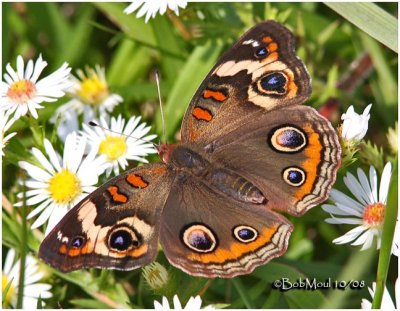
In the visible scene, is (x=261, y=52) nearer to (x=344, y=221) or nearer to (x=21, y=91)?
(x=344, y=221)

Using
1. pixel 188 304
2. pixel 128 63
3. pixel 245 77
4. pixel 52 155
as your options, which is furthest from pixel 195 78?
pixel 188 304

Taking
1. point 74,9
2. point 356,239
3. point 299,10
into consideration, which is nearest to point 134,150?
point 356,239

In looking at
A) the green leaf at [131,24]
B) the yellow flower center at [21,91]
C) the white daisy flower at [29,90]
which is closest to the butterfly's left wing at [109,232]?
the white daisy flower at [29,90]

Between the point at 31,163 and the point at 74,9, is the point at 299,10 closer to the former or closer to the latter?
the point at 74,9

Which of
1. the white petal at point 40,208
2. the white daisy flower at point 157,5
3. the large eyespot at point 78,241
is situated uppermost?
the white daisy flower at point 157,5

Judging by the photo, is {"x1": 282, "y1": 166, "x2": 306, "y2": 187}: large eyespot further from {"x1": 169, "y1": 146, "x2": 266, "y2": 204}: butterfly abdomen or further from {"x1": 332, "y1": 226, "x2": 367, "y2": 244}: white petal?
{"x1": 332, "y1": 226, "x2": 367, "y2": 244}: white petal

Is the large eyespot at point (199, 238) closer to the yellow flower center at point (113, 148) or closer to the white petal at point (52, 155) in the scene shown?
the yellow flower center at point (113, 148)

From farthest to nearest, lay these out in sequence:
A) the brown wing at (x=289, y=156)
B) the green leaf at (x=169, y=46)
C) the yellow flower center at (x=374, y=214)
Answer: the green leaf at (x=169, y=46) < the yellow flower center at (x=374, y=214) < the brown wing at (x=289, y=156)
